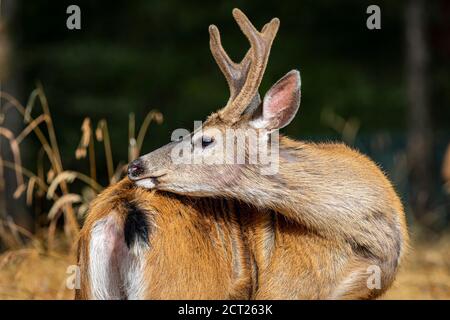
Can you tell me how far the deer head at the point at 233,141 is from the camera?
384 centimetres

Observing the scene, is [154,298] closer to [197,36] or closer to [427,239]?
[427,239]

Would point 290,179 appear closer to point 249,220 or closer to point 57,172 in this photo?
point 249,220

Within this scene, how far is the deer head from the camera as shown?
3.84 meters

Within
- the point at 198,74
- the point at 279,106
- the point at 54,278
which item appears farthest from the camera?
the point at 198,74

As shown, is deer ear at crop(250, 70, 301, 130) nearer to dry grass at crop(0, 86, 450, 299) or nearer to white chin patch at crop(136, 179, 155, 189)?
white chin patch at crop(136, 179, 155, 189)

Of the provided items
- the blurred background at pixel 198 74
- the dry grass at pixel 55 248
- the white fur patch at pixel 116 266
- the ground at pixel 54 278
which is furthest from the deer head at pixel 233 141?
the blurred background at pixel 198 74

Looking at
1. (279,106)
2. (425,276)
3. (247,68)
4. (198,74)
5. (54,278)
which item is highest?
(247,68)

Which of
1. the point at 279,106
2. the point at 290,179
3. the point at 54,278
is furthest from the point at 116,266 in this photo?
the point at 54,278

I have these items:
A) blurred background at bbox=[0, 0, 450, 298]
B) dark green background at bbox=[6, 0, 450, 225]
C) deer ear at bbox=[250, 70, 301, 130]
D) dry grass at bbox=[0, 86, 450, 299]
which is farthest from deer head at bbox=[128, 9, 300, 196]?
dark green background at bbox=[6, 0, 450, 225]

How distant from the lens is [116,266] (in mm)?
3318

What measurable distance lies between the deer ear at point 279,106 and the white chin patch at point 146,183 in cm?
54

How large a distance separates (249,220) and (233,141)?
38 centimetres

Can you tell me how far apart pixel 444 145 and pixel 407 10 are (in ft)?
6.80

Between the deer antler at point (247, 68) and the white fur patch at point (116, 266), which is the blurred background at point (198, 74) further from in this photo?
the white fur patch at point (116, 266)
